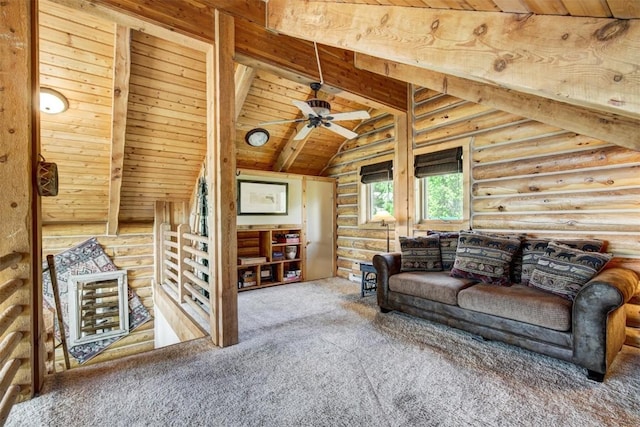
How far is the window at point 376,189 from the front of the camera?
5089mm

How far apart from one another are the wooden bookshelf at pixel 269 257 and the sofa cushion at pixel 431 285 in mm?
2400

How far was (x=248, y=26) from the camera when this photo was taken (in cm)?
297

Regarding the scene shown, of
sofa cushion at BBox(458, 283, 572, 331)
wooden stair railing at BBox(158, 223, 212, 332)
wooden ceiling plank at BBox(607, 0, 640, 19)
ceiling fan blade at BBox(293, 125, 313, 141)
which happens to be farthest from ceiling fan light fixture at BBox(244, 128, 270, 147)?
wooden ceiling plank at BBox(607, 0, 640, 19)

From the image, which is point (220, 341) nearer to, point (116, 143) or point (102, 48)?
point (116, 143)

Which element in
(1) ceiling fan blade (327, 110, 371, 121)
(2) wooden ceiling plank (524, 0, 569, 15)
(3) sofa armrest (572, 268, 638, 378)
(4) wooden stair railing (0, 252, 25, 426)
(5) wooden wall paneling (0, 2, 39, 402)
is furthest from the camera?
(1) ceiling fan blade (327, 110, 371, 121)

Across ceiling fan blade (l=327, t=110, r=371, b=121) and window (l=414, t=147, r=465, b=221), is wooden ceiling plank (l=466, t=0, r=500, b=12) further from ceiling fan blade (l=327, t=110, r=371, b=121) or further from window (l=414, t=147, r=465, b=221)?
window (l=414, t=147, r=465, b=221)

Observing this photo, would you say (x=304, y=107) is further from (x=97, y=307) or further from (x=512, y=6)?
(x=97, y=307)

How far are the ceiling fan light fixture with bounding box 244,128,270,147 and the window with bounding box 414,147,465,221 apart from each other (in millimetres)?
2372

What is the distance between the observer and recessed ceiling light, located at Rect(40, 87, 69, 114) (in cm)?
317

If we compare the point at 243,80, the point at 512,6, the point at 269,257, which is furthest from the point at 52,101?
the point at 512,6

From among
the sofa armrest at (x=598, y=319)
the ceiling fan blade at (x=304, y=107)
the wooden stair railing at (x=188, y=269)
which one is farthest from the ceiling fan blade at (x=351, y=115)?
the sofa armrest at (x=598, y=319)

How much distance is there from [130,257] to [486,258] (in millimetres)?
5288

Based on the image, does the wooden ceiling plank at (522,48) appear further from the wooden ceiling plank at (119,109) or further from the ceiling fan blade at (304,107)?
the wooden ceiling plank at (119,109)

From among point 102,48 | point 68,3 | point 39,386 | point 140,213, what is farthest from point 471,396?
point 140,213
